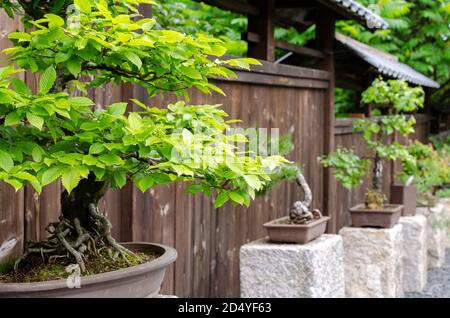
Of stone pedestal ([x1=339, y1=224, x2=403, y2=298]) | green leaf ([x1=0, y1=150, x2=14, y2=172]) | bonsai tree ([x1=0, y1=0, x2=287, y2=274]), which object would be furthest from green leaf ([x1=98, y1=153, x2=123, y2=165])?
stone pedestal ([x1=339, y1=224, x2=403, y2=298])

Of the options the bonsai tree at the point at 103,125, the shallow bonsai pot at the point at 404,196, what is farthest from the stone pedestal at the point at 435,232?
→ the bonsai tree at the point at 103,125

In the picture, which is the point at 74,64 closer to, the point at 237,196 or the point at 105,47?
the point at 105,47

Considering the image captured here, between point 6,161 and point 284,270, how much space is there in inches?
106

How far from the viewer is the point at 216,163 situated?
1.77 metres

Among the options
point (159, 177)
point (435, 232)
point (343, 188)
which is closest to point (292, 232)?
point (159, 177)

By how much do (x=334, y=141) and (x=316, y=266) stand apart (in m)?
2.59

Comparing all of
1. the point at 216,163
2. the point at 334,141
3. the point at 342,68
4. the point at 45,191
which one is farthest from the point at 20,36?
the point at 342,68

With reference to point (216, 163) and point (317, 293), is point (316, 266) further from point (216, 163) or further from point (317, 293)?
point (216, 163)

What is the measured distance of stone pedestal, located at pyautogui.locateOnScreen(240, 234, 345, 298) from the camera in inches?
160

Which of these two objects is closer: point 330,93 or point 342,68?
point 330,93

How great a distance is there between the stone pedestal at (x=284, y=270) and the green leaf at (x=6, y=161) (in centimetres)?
263

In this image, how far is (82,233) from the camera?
7.04 feet

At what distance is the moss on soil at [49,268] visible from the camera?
200cm

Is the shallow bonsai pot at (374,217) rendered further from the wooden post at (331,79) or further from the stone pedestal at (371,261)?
the wooden post at (331,79)
